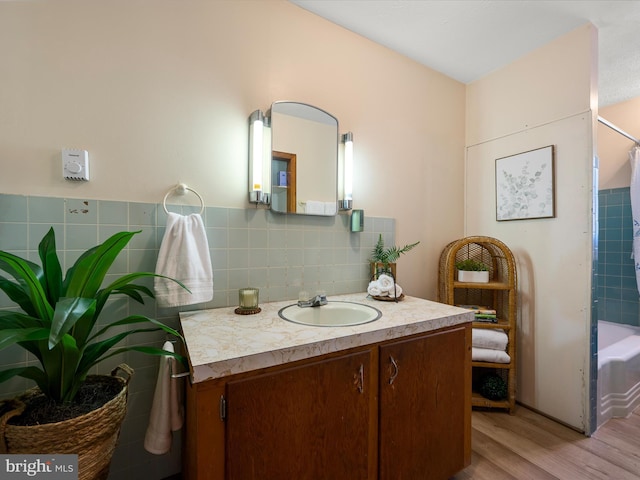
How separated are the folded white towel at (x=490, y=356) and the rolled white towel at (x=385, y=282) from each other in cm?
84

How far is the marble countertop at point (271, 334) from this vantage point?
75 cm

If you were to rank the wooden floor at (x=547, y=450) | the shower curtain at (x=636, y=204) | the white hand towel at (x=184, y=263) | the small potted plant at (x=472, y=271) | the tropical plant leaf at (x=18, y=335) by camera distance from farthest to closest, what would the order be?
the shower curtain at (x=636, y=204)
the small potted plant at (x=472, y=271)
the wooden floor at (x=547, y=450)
the white hand towel at (x=184, y=263)
the tropical plant leaf at (x=18, y=335)

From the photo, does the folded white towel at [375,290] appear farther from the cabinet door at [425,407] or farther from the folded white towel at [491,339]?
the folded white towel at [491,339]

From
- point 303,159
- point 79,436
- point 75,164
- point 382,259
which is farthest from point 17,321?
point 382,259

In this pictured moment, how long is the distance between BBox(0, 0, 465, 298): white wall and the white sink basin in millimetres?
586

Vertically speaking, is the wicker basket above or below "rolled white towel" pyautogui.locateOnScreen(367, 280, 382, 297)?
below

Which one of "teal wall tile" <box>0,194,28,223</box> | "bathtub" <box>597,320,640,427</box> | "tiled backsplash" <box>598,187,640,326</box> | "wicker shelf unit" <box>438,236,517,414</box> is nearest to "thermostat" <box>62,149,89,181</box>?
"teal wall tile" <box>0,194,28,223</box>

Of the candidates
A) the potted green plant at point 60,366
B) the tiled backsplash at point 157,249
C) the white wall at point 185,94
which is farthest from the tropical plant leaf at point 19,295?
the white wall at point 185,94

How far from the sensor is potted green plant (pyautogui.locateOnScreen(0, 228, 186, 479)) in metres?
0.68

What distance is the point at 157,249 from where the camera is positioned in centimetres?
118

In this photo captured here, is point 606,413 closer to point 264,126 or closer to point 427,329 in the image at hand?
point 427,329

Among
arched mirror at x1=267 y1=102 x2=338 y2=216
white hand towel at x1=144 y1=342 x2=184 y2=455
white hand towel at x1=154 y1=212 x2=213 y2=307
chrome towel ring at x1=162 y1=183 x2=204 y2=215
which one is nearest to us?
white hand towel at x1=144 y1=342 x2=184 y2=455

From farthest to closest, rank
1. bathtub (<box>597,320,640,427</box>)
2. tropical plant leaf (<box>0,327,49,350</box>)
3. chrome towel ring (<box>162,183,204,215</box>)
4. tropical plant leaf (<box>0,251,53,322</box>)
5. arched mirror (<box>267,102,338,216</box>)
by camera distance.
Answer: bathtub (<box>597,320,640,427</box>) → arched mirror (<box>267,102,338,216</box>) → chrome towel ring (<box>162,183,204,215</box>) → tropical plant leaf (<box>0,251,53,322</box>) → tropical plant leaf (<box>0,327,49,350</box>)

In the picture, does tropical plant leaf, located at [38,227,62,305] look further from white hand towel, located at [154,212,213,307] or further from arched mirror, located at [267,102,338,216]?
arched mirror, located at [267,102,338,216]
